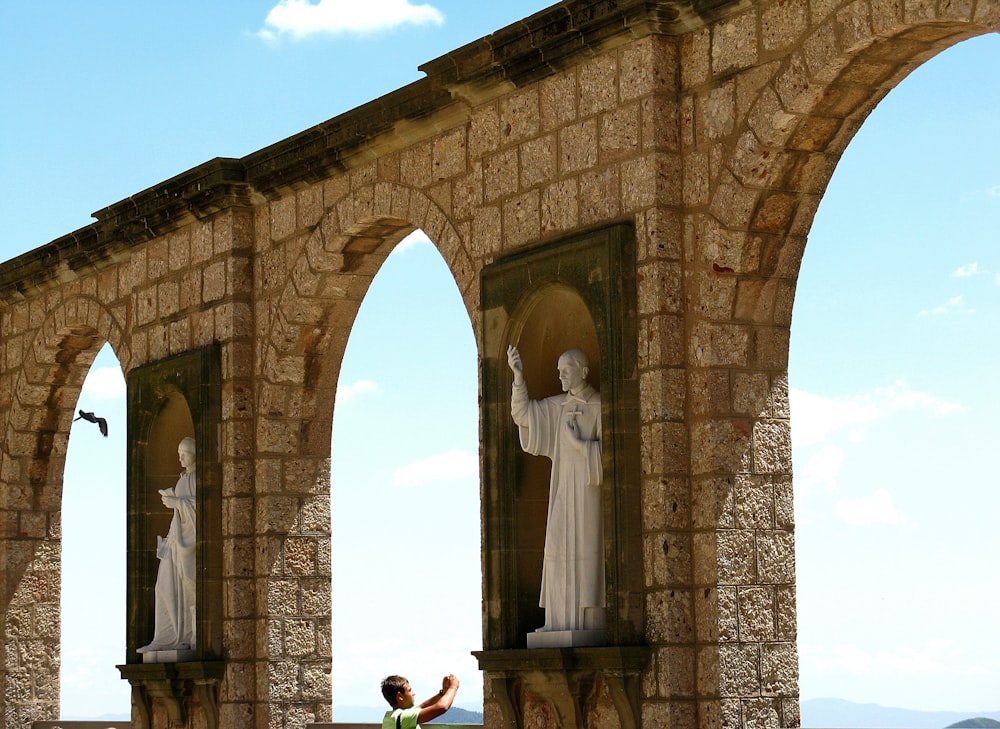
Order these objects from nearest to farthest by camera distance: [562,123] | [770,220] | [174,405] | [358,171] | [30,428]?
[770,220] < [562,123] < [358,171] < [174,405] < [30,428]

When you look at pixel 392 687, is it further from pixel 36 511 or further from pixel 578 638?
pixel 36 511

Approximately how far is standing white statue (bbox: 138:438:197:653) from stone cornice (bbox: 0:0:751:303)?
176 cm

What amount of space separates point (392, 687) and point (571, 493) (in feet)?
6.73

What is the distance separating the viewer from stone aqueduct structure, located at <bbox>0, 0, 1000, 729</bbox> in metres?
8.48

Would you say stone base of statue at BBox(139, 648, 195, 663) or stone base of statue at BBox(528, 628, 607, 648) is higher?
stone base of statue at BBox(528, 628, 607, 648)

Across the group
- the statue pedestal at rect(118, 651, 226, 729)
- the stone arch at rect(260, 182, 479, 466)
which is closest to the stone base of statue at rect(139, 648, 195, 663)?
the statue pedestal at rect(118, 651, 226, 729)

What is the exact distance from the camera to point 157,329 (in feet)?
43.4

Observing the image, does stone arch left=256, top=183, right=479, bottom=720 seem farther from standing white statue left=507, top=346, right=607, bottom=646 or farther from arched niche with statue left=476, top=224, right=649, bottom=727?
standing white statue left=507, top=346, right=607, bottom=646

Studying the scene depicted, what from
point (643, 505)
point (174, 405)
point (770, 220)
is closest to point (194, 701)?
point (174, 405)

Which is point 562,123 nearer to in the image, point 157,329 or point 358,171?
point 358,171

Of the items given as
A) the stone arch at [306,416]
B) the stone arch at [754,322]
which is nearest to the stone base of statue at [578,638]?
the stone arch at [754,322]

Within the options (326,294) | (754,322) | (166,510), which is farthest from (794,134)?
(166,510)

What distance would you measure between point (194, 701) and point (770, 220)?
230 inches

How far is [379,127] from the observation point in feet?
36.2
